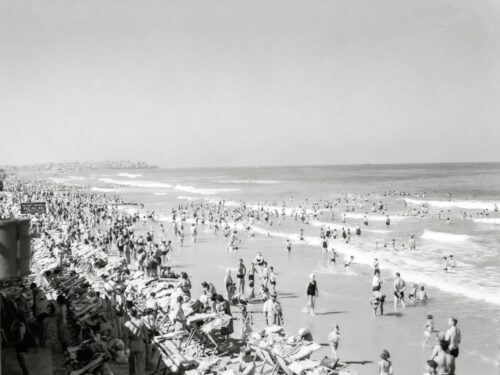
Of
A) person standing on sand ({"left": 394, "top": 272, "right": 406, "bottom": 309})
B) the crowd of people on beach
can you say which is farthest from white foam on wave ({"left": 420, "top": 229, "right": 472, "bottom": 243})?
person standing on sand ({"left": 394, "top": 272, "right": 406, "bottom": 309})

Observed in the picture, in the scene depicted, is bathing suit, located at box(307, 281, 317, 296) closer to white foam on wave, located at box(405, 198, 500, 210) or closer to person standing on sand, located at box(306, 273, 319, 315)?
person standing on sand, located at box(306, 273, 319, 315)

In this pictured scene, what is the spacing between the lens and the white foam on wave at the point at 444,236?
31.8m

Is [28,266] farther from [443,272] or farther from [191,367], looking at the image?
[443,272]

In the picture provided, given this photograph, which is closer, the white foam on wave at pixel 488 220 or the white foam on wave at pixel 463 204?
the white foam on wave at pixel 488 220

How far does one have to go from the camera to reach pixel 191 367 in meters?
9.51

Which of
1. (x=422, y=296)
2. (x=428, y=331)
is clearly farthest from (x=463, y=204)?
(x=428, y=331)

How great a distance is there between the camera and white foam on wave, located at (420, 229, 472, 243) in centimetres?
3180

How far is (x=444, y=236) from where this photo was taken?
3309 cm

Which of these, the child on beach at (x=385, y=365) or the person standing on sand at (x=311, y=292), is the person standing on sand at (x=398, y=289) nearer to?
the person standing on sand at (x=311, y=292)

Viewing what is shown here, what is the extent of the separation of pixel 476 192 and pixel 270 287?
232 ft

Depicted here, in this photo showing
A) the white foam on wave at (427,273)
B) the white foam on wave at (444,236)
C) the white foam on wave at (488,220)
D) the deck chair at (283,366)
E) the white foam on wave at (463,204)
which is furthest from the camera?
the white foam on wave at (463,204)

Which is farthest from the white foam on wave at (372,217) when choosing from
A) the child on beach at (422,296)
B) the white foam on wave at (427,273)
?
the child on beach at (422,296)

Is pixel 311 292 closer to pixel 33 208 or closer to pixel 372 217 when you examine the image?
pixel 33 208

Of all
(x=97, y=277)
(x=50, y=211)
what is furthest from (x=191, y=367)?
(x=50, y=211)
